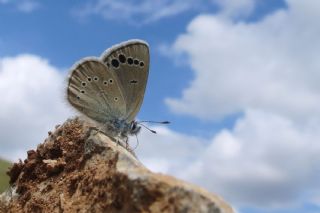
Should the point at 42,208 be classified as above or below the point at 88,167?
below

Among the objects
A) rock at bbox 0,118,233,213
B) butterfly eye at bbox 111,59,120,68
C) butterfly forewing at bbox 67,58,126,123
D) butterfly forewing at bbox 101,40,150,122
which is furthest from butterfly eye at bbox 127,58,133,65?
rock at bbox 0,118,233,213

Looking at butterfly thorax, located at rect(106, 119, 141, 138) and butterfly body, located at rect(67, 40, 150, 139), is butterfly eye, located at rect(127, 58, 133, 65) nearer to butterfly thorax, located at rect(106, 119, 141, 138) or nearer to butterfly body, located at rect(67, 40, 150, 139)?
butterfly body, located at rect(67, 40, 150, 139)

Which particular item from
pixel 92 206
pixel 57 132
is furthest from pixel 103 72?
pixel 92 206

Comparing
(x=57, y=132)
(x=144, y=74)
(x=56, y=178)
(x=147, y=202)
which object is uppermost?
(x=144, y=74)

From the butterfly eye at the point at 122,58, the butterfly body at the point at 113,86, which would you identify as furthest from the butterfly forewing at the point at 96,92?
the butterfly eye at the point at 122,58

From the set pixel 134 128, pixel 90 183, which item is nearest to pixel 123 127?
pixel 134 128

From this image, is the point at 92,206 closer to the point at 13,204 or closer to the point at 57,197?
the point at 57,197
